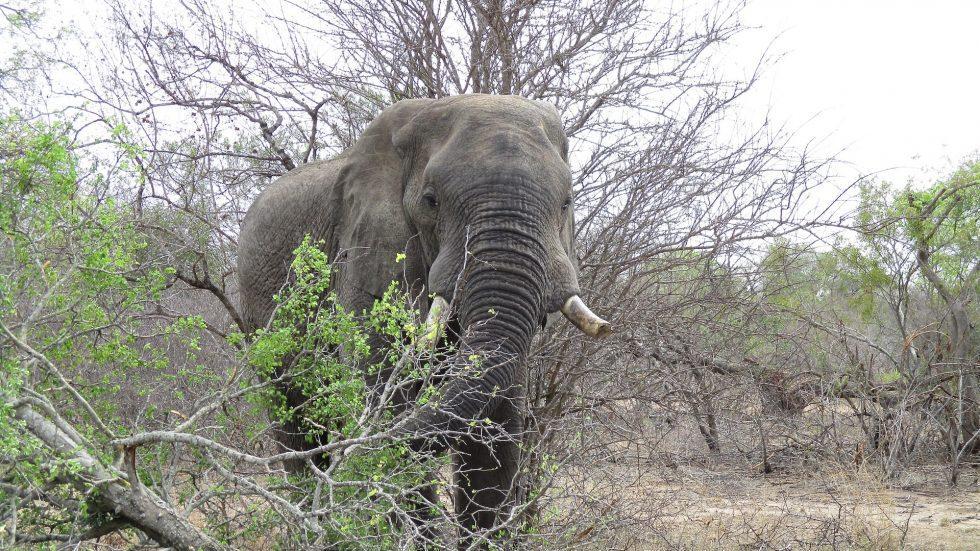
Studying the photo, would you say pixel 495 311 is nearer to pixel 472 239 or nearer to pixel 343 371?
pixel 472 239

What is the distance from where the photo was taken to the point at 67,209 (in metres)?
3.74

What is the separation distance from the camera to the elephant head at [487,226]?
4520mm

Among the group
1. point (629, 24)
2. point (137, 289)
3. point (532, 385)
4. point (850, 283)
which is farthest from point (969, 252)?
point (137, 289)

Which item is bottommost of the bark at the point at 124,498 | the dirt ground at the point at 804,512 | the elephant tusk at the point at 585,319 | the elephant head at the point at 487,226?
the dirt ground at the point at 804,512

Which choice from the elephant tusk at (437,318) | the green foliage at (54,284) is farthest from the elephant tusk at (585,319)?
the green foliage at (54,284)

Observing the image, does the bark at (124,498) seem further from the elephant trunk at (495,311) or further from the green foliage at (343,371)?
the elephant trunk at (495,311)

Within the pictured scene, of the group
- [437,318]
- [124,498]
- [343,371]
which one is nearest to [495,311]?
[437,318]

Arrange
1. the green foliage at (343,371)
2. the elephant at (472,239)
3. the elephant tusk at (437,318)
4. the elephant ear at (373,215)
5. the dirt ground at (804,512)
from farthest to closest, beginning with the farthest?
the dirt ground at (804,512) < the elephant ear at (373,215) < the elephant at (472,239) < the elephant tusk at (437,318) < the green foliage at (343,371)

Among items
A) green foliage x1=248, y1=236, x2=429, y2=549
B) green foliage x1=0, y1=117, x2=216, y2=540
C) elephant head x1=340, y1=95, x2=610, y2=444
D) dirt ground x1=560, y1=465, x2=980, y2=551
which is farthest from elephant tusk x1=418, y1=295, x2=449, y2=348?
dirt ground x1=560, y1=465, x2=980, y2=551

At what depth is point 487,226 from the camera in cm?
466

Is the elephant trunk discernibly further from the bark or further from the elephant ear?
the bark

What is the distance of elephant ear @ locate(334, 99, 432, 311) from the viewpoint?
202 inches

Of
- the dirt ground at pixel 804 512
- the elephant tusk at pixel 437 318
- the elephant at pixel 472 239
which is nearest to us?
the elephant tusk at pixel 437 318

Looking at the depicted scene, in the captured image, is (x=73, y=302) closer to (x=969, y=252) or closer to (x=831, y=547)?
(x=831, y=547)
